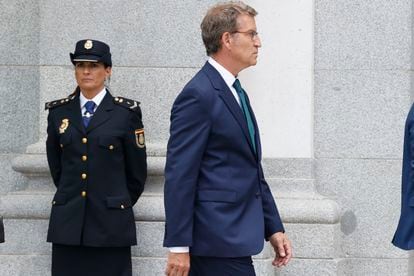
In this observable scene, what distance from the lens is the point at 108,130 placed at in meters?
5.93

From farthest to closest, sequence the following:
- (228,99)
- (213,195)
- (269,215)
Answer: (269,215) → (228,99) → (213,195)

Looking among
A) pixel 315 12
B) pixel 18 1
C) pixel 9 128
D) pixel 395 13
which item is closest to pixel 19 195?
pixel 9 128

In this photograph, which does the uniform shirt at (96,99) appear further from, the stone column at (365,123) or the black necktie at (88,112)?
the stone column at (365,123)

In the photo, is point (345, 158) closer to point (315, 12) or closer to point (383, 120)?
point (383, 120)

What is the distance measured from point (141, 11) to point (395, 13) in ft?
6.07

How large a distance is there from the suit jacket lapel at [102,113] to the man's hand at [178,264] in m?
1.95

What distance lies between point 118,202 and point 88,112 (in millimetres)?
600

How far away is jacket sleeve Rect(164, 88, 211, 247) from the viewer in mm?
4180

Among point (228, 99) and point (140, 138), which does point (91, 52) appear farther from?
point (228, 99)

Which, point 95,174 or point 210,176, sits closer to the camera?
point 210,176

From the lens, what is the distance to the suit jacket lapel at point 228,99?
14.3ft

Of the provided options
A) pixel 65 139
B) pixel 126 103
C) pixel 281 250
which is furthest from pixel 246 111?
pixel 65 139

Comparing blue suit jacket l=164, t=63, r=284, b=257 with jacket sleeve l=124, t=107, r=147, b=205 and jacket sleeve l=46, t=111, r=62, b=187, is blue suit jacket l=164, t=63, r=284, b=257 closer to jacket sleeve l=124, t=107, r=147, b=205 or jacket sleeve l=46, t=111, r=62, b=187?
jacket sleeve l=124, t=107, r=147, b=205

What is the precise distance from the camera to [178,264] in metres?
4.13
